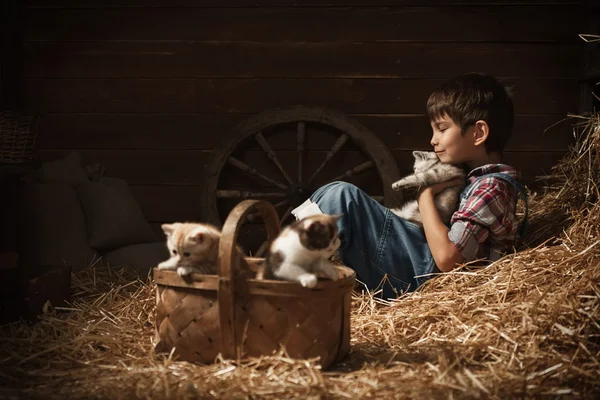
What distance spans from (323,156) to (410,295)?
150cm

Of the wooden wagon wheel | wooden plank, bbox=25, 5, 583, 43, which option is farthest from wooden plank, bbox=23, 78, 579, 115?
wooden plank, bbox=25, 5, 583, 43

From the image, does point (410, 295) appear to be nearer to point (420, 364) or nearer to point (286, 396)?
point (420, 364)

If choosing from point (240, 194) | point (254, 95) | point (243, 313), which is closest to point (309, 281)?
point (243, 313)

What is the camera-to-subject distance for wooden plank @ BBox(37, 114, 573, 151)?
13.1 ft

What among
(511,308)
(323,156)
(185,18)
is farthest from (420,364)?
(185,18)

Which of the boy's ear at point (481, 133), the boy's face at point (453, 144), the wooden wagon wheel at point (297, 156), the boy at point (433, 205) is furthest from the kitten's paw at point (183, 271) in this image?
the wooden wagon wheel at point (297, 156)

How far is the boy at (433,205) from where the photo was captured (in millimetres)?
2783

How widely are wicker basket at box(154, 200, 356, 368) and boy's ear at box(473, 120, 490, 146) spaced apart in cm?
116

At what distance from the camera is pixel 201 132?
4.12 m

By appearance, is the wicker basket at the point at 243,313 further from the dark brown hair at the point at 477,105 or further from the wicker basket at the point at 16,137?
the wicker basket at the point at 16,137

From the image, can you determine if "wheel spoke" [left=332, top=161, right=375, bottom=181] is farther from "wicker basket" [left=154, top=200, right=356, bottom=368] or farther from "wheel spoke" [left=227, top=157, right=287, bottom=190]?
"wicker basket" [left=154, top=200, right=356, bottom=368]

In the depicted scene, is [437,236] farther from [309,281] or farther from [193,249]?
[193,249]

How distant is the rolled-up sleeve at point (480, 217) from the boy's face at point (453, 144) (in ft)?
0.77

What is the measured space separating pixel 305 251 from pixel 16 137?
1.85 metres
